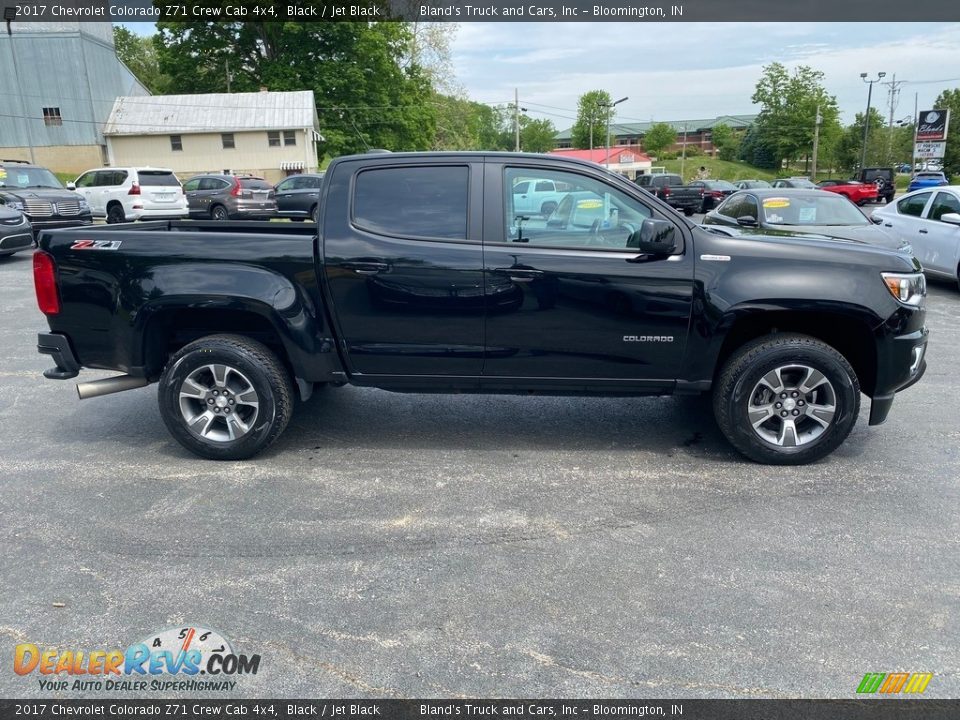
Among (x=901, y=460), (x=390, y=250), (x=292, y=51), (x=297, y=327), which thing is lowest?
(x=901, y=460)

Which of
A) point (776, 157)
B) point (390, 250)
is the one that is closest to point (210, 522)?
point (390, 250)

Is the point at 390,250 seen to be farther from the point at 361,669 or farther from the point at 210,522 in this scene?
the point at 361,669

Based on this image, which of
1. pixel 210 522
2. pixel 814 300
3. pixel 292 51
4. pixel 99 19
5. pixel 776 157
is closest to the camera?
pixel 210 522

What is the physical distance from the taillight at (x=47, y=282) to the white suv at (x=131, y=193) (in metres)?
17.6

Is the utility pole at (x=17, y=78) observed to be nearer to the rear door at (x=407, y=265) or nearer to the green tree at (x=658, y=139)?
the rear door at (x=407, y=265)

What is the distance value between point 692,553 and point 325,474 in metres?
2.22

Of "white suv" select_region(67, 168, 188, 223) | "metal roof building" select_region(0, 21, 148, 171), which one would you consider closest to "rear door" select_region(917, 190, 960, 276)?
"white suv" select_region(67, 168, 188, 223)

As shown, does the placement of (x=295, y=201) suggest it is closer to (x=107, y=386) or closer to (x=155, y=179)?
(x=155, y=179)

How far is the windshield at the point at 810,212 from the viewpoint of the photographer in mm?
10266

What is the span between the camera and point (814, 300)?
14.0ft

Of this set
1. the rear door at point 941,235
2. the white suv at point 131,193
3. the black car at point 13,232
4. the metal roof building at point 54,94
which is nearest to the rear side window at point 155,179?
the white suv at point 131,193

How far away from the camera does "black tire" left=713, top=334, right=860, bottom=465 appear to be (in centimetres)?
432

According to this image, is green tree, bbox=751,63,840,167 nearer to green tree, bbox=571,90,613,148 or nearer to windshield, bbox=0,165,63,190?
green tree, bbox=571,90,613,148

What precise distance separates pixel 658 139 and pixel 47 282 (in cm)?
12634
